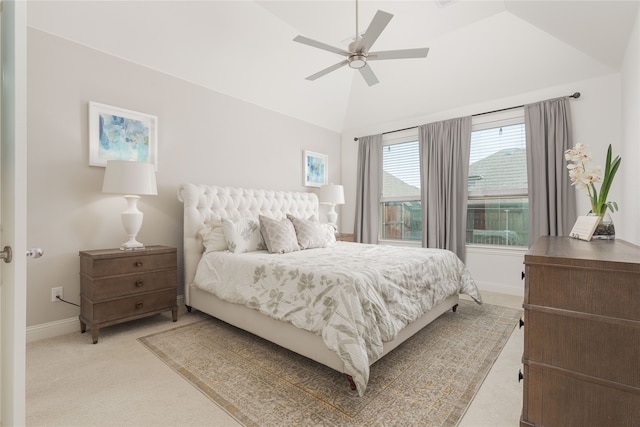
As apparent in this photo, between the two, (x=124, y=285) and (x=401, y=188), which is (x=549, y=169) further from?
(x=124, y=285)

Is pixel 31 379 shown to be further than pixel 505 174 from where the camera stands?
No

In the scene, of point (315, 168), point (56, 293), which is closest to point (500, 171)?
point (315, 168)

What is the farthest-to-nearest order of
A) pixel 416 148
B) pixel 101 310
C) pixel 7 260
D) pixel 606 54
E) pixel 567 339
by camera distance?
pixel 416 148
pixel 606 54
pixel 101 310
pixel 567 339
pixel 7 260

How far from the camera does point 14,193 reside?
3.04 feet

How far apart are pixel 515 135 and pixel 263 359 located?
4097 millimetres

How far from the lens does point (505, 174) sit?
4.14 metres

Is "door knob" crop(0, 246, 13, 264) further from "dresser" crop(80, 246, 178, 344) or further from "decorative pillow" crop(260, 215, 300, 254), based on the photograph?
"decorative pillow" crop(260, 215, 300, 254)

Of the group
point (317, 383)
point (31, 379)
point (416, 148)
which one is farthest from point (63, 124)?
point (416, 148)

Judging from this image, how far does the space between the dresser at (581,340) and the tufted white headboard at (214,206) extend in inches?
117

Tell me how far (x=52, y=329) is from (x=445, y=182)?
4754 millimetres

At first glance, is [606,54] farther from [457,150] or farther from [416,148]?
[416,148]

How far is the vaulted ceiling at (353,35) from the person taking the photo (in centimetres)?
273

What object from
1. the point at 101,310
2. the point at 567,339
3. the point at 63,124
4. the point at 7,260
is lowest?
the point at 101,310

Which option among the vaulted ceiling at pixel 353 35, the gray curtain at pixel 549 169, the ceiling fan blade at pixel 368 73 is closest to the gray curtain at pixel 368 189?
the vaulted ceiling at pixel 353 35
